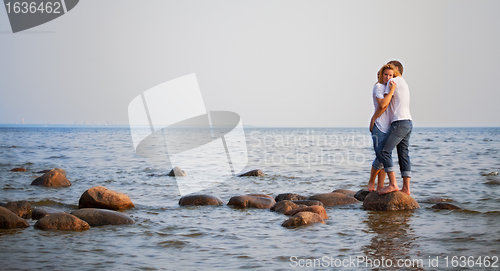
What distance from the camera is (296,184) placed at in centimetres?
1169

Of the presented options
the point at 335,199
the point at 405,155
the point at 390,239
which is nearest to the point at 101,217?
the point at 390,239

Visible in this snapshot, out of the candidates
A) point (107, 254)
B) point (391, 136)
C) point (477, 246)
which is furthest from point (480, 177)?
point (107, 254)

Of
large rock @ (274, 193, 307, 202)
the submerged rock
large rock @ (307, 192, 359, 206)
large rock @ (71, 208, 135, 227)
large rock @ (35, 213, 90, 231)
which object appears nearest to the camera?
large rock @ (35, 213, 90, 231)

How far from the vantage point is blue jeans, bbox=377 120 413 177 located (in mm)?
6613

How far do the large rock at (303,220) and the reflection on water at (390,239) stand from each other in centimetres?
84

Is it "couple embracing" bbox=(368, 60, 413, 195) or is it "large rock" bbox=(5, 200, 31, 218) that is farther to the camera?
"large rock" bbox=(5, 200, 31, 218)

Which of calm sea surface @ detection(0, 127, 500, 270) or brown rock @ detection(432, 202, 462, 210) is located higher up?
calm sea surface @ detection(0, 127, 500, 270)

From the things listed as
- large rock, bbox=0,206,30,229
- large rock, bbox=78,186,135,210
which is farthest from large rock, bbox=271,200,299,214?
large rock, bbox=0,206,30,229

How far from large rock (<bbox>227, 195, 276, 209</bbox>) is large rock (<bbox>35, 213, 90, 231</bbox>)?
304 cm

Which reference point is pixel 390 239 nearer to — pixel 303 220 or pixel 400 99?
pixel 303 220

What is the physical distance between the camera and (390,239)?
17.9 feet

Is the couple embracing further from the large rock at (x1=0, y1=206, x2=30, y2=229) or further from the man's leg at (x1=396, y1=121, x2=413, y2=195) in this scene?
the large rock at (x1=0, y1=206, x2=30, y2=229)

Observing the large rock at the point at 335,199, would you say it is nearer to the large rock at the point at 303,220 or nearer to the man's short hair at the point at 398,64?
the large rock at the point at 303,220

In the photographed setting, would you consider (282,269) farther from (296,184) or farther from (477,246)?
(296,184)
